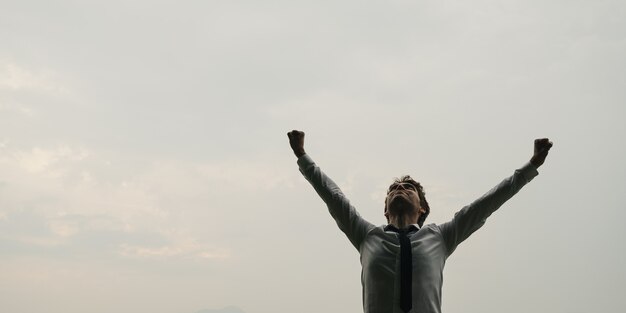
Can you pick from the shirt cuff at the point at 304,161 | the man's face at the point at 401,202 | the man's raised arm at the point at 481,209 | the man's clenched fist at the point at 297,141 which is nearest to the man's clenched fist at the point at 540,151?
the man's raised arm at the point at 481,209

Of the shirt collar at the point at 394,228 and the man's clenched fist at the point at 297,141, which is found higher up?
the man's clenched fist at the point at 297,141

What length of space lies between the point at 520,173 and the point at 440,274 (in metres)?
1.14

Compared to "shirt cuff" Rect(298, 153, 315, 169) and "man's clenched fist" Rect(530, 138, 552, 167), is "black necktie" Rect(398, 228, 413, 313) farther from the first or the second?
"man's clenched fist" Rect(530, 138, 552, 167)

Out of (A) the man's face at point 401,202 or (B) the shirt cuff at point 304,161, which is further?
(B) the shirt cuff at point 304,161

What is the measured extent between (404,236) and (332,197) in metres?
0.79

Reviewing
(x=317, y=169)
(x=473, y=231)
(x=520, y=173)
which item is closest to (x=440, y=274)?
(x=473, y=231)

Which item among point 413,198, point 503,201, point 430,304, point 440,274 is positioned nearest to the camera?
point 430,304

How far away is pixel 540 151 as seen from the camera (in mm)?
4551

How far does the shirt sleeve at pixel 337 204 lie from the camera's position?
177 inches

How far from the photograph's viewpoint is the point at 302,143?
16.6ft

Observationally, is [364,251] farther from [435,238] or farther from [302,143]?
[302,143]

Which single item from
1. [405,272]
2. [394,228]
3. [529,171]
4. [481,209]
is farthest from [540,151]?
[405,272]

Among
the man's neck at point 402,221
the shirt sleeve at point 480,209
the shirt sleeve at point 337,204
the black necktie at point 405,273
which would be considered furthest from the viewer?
the man's neck at point 402,221

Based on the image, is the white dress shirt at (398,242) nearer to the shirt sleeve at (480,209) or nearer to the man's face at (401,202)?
the shirt sleeve at (480,209)
